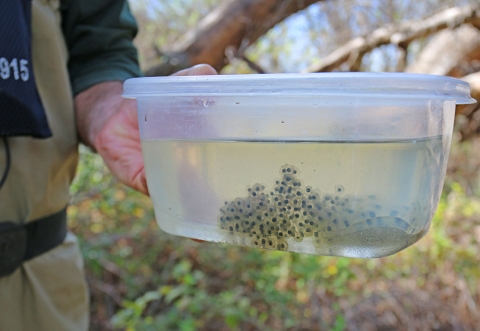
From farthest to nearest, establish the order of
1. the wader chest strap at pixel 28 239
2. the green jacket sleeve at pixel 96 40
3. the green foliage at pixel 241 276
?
the green foliage at pixel 241 276
the green jacket sleeve at pixel 96 40
the wader chest strap at pixel 28 239

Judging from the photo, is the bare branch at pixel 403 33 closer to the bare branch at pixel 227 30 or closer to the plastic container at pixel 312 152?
the bare branch at pixel 227 30

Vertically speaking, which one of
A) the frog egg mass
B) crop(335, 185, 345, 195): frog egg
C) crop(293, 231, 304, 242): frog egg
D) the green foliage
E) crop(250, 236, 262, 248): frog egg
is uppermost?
crop(335, 185, 345, 195): frog egg

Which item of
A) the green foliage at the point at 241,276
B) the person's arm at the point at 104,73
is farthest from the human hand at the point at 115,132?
the green foliage at the point at 241,276

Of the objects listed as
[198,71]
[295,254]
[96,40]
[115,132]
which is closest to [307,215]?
[198,71]

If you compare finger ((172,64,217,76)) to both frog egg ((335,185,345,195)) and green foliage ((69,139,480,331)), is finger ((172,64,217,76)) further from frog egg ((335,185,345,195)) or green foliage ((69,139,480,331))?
green foliage ((69,139,480,331))

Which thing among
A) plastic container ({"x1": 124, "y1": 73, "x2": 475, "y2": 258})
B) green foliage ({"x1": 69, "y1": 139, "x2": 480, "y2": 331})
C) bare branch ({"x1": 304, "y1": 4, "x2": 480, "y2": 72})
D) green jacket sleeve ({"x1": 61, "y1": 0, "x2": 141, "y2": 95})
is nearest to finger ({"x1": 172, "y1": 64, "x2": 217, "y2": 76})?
plastic container ({"x1": 124, "y1": 73, "x2": 475, "y2": 258})

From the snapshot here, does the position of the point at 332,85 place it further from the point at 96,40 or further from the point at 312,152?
the point at 96,40
